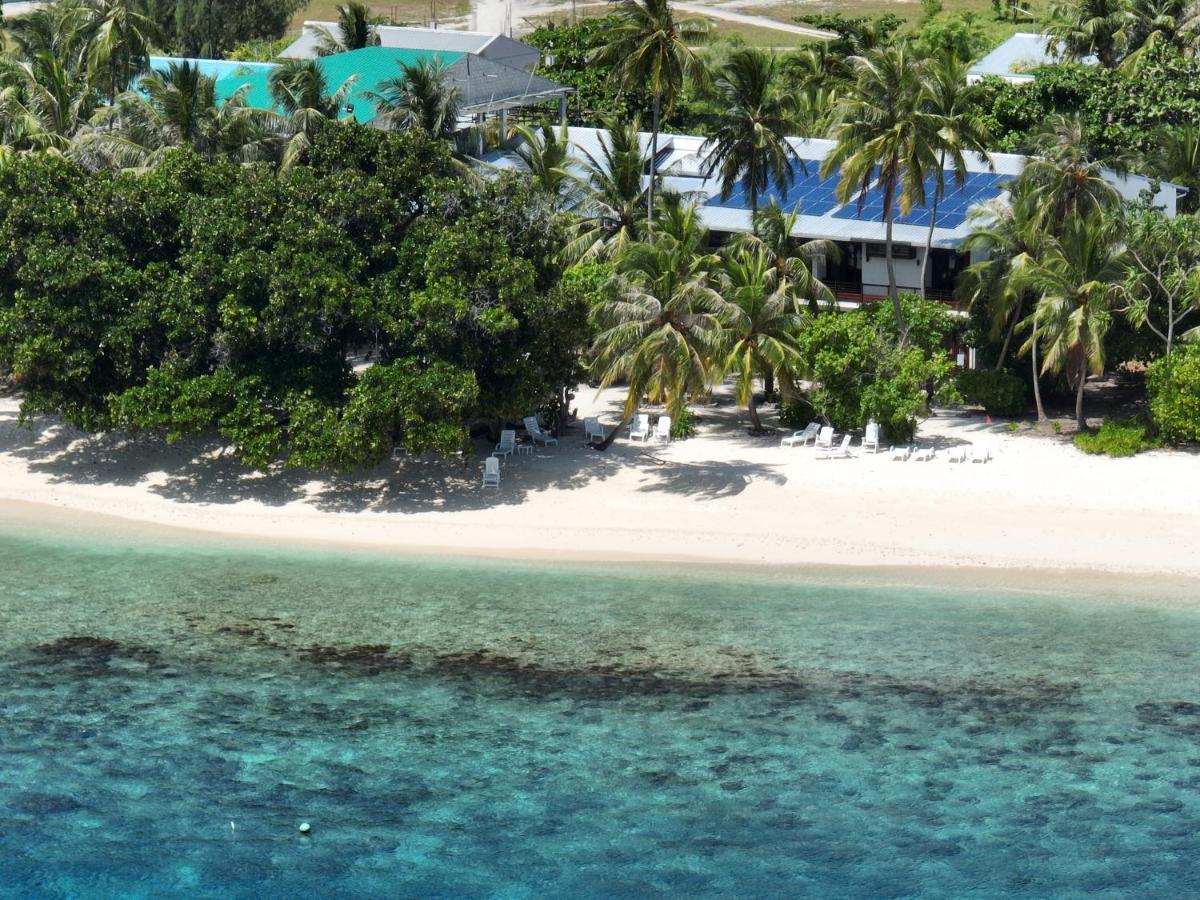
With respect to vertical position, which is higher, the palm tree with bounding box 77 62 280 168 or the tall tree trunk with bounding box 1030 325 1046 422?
the palm tree with bounding box 77 62 280 168

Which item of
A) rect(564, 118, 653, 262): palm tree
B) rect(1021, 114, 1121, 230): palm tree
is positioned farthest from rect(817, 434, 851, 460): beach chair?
rect(564, 118, 653, 262): palm tree

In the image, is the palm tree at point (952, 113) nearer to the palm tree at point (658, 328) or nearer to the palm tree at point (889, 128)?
the palm tree at point (889, 128)

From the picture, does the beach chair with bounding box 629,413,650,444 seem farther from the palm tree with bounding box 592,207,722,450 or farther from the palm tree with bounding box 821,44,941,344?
the palm tree with bounding box 821,44,941,344

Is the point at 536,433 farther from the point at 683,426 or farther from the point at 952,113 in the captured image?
the point at 952,113

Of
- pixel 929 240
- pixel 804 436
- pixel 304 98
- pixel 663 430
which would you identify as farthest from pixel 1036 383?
pixel 304 98

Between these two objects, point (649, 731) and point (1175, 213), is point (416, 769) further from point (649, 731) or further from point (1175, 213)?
point (1175, 213)
